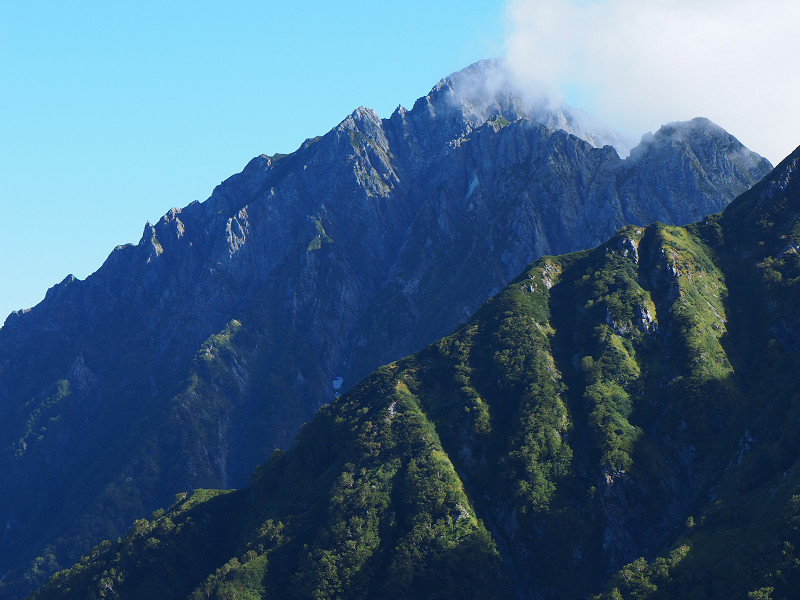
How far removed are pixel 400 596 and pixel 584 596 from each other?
45.1 meters

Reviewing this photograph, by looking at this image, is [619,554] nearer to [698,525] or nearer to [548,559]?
[548,559]

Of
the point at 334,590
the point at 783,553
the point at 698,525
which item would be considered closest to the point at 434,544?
the point at 334,590

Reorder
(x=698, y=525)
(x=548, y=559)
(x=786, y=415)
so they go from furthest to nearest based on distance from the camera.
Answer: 1. (x=548, y=559)
2. (x=786, y=415)
3. (x=698, y=525)

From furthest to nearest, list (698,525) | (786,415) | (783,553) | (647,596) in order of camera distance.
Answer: (786,415)
(698,525)
(647,596)
(783,553)

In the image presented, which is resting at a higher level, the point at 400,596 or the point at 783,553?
the point at 400,596

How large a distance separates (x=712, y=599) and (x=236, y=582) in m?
115

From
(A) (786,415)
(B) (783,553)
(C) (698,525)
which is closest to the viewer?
(B) (783,553)

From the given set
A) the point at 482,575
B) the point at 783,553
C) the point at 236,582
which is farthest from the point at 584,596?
the point at 236,582

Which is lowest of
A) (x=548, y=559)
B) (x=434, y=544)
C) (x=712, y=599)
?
(x=712, y=599)

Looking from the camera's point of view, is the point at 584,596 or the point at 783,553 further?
the point at 584,596

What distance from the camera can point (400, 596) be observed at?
7416 inches

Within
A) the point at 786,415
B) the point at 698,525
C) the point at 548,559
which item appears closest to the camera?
the point at 698,525

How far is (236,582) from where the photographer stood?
7859 inches

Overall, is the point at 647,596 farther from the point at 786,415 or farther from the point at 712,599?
the point at 786,415
